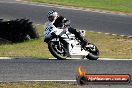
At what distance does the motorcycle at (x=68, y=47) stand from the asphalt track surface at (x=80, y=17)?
35.4 ft

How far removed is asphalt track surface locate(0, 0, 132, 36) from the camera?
28.4 metres

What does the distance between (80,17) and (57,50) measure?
15.8 metres

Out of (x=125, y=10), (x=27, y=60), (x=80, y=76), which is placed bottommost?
(x=125, y=10)

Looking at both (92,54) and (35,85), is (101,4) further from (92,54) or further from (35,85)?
(35,85)

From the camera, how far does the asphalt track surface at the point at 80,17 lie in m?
28.4

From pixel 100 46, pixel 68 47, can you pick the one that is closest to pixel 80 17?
pixel 100 46

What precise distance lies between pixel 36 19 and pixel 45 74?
18124mm

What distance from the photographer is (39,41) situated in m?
23.8

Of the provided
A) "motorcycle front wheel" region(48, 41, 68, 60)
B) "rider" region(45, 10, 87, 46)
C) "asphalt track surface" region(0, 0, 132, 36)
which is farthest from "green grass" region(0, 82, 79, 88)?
"asphalt track surface" region(0, 0, 132, 36)

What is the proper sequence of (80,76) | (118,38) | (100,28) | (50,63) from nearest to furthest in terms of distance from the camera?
(80,76), (50,63), (118,38), (100,28)

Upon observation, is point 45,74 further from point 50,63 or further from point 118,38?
point 118,38

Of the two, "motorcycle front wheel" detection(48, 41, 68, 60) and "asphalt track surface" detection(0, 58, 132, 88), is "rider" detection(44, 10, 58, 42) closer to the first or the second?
"motorcycle front wheel" detection(48, 41, 68, 60)

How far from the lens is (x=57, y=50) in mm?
15734

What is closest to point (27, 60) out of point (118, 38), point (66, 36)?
point (66, 36)
